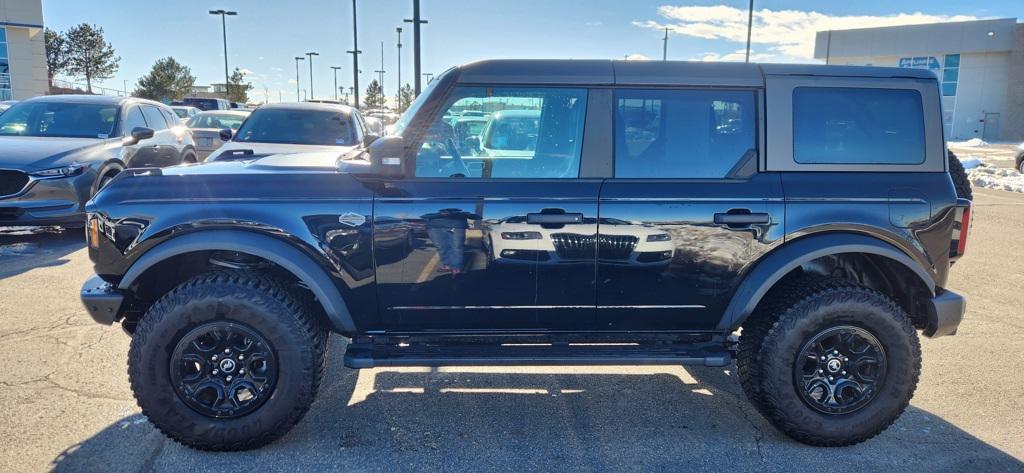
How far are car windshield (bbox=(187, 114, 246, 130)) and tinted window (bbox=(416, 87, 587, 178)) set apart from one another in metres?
14.0

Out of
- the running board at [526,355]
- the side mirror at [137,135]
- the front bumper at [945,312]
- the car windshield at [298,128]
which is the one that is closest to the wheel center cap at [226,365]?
the running board at [526,355]

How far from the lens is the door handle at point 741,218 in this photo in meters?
3.39

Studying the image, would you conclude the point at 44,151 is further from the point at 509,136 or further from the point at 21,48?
the point at 21,48

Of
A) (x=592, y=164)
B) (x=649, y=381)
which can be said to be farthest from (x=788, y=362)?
(x=592, y=164)

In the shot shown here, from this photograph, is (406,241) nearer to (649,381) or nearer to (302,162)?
(302,162)

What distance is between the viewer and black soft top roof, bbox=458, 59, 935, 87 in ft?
11.4

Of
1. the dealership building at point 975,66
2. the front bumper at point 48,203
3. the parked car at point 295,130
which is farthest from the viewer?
the dealership building at point 975,66

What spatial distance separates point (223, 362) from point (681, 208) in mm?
2347

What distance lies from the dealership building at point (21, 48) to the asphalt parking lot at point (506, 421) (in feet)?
131

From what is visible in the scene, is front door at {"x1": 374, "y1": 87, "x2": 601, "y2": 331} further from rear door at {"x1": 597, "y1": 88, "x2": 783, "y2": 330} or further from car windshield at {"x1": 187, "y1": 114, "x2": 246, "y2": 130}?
car windshield at {"x1": 187, "y1": 114, "x2": 246, "y2": 130}

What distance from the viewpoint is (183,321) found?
10.7ft

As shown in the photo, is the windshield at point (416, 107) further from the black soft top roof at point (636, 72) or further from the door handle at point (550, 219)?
the door handle at point (550, 219)

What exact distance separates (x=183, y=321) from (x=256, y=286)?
360 millimetres

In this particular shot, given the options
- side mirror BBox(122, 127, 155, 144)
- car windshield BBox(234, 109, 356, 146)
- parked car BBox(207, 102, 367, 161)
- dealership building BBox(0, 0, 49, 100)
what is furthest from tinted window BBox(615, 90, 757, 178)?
dealership building BBox(0, 0, 49, 100)
